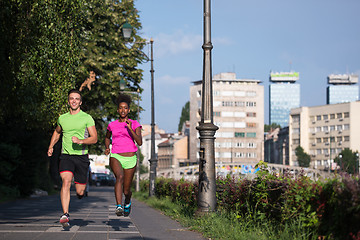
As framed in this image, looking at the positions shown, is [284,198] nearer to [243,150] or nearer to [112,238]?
[112,238]

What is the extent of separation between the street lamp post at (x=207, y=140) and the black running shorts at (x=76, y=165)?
11.2ft

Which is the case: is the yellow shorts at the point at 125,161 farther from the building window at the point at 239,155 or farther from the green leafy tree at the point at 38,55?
the building window at the point at 239,155

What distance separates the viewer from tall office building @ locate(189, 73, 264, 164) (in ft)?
554

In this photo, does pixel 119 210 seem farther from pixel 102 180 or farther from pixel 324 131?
pixel 324 131

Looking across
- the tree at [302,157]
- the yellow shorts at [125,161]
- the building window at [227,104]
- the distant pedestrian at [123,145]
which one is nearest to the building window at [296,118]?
the tree at [302,157]

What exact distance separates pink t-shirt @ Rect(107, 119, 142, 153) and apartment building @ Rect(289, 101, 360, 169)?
14280 cm

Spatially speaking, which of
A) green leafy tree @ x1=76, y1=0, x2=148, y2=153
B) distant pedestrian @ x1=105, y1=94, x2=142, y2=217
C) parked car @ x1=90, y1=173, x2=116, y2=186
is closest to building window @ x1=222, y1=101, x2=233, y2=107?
parked car @ x1=90, y1=173, x2=116, y2=186

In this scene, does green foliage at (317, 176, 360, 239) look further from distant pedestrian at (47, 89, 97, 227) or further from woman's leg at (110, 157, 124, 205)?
distant pedestrian at (47, 89, 97, 227)

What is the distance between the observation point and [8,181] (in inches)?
1010

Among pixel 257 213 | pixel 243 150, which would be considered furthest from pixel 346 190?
pixel 243 150

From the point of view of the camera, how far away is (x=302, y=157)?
532ft

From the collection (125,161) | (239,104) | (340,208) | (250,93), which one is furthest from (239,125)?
(340,208)

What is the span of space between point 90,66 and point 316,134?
14144 cm

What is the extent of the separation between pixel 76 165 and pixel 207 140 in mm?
3955
